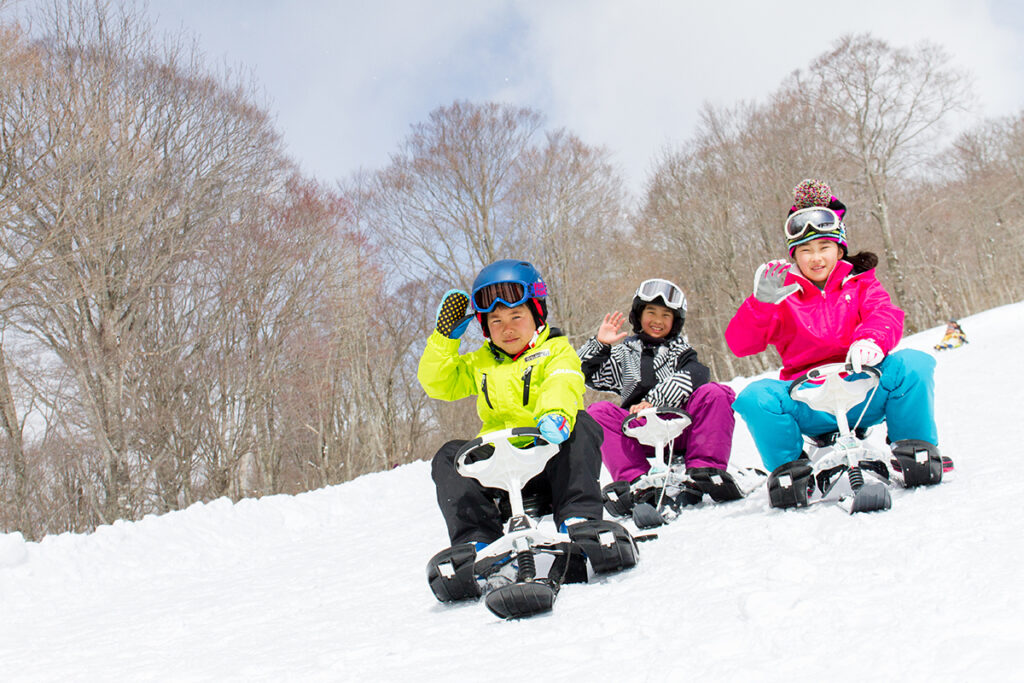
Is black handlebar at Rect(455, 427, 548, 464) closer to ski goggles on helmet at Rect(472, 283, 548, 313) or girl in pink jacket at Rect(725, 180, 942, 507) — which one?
ski goggles on helmet at Rect(472, 283, 548, 313)

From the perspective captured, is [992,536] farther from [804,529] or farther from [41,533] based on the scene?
[41,533]

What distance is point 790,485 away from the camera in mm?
2674

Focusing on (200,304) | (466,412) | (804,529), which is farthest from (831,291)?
(466,412)

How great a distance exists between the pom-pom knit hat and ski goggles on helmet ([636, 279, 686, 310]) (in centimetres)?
67

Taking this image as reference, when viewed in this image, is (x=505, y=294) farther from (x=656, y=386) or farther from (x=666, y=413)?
(x=656, y=386)

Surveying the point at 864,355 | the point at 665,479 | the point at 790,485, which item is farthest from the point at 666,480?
the point at 864,355

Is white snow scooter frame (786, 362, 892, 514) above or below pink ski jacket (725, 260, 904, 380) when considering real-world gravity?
below

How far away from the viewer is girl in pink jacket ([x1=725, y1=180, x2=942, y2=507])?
2.70 metres

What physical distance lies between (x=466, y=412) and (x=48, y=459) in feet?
43.5

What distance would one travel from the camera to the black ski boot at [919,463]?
8.55ft

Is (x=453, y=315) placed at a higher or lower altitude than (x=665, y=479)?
higher

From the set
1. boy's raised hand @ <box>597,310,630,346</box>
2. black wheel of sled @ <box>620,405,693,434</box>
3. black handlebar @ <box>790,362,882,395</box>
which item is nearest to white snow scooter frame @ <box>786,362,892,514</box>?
black handlebar @ <box>790,362,882,395</box>

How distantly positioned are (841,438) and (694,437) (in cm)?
Result: 91

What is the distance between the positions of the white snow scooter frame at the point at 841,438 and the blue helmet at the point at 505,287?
1.12m
